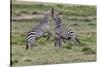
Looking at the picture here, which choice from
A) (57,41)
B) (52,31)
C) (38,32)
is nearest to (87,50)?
(57,41)

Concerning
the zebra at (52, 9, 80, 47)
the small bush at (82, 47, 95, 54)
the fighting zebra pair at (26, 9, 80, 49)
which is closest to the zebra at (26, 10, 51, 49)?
the fighting zebra pair at (26, 9, 80, 49)

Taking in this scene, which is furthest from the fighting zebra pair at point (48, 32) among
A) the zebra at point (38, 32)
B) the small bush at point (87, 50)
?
the small bush at point (87, 50)

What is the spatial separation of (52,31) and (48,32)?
0.18ft

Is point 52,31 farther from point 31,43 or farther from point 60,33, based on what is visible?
point 31,43

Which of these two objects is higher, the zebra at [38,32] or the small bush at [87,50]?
the zebra at [38,32]

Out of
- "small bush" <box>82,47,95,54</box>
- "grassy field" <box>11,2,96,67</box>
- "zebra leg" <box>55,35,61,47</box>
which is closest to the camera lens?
"grassy field" <box>11,2,96,67</box>

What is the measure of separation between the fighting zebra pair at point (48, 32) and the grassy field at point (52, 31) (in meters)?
0.05

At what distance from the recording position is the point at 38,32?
2533 mm

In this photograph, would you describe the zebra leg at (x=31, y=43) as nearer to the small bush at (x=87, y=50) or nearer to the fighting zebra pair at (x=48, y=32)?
the fighting zebra pair at (x=48, y=32)

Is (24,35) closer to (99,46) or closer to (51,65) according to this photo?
(51,65)

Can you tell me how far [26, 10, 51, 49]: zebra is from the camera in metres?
2.48

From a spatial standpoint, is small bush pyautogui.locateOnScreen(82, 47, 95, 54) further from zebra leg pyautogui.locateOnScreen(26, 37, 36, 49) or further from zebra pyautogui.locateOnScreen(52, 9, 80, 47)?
zebra leg pyautogui.locateOnScreen(26, 37, 36, 49)

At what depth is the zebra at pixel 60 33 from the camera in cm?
259

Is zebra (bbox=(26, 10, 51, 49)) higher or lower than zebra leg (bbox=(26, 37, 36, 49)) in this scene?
higher
